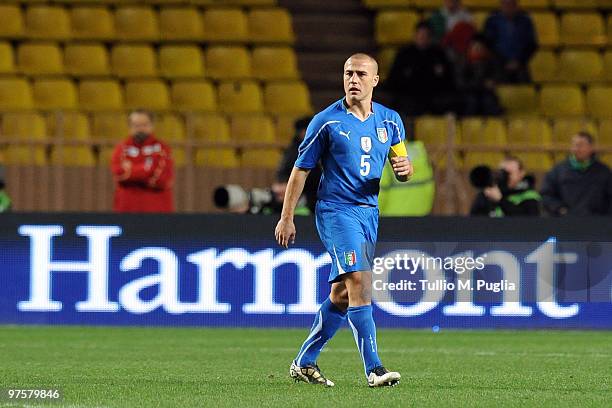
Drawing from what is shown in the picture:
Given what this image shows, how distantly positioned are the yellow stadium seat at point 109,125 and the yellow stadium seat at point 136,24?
2.09 meters

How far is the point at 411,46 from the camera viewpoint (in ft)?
59.7

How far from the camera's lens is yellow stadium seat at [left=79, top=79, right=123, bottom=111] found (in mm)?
17938

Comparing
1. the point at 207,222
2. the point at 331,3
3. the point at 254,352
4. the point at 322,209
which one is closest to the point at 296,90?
the point at 331,3

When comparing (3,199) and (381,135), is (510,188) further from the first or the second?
(381,135)

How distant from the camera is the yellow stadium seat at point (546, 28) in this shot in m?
20.1

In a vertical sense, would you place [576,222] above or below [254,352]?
above

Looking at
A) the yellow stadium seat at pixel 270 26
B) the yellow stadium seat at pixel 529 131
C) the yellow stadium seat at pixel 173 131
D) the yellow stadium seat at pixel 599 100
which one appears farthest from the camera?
the yellow stadium seat at pixel 270 26

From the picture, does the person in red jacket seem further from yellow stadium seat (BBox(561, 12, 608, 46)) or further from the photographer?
yellow stadium seat (BBox(561, 12, 608, 46))

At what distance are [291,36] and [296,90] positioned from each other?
1258 mm

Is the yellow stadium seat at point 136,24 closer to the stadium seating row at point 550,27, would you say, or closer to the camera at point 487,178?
the stadium seating row at point 550,27

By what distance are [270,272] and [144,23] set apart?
22.7 ft

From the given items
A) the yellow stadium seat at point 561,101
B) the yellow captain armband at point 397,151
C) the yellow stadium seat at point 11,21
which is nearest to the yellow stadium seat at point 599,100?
the yellow stadium seat at point 561,101

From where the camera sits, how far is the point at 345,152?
7.98m

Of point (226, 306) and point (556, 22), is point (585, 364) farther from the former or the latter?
point (556, 22)
